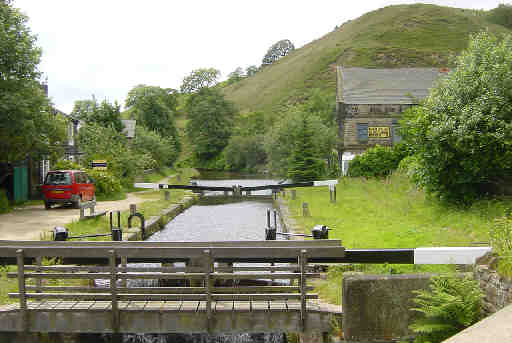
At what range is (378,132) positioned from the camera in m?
34.7

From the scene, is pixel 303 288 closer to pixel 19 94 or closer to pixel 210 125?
pixel 19 94

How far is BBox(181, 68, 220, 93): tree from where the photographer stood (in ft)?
311

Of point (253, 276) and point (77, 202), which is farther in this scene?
point (77, 202)

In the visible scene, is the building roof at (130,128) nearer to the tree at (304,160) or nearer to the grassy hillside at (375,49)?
the tree at (304,160)

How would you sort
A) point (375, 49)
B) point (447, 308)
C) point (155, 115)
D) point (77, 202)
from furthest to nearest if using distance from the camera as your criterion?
point (375, 49) → point (155, 115) → point (77, 202) → point (447, 308)

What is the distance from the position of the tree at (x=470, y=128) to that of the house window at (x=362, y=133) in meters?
20.0

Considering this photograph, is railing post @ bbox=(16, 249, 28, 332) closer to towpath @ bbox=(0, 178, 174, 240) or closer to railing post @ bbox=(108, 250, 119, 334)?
railing post @ bbox=(108, 250, 119, 334)

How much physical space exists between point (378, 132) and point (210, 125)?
49315 millimetres

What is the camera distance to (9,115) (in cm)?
1697

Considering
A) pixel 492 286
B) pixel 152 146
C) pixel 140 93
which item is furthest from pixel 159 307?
pixel 140 93

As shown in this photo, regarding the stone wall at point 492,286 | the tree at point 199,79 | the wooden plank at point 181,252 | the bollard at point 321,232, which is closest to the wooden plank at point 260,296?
the wooden plank at point 181,252

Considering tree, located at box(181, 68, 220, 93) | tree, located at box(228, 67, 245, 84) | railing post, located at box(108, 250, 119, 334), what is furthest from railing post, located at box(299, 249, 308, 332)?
tree, located at box(228, 67, 245, 84)

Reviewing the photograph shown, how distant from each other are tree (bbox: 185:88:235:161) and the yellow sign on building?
47.4 meters

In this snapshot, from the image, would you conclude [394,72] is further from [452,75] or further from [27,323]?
[27,323]
